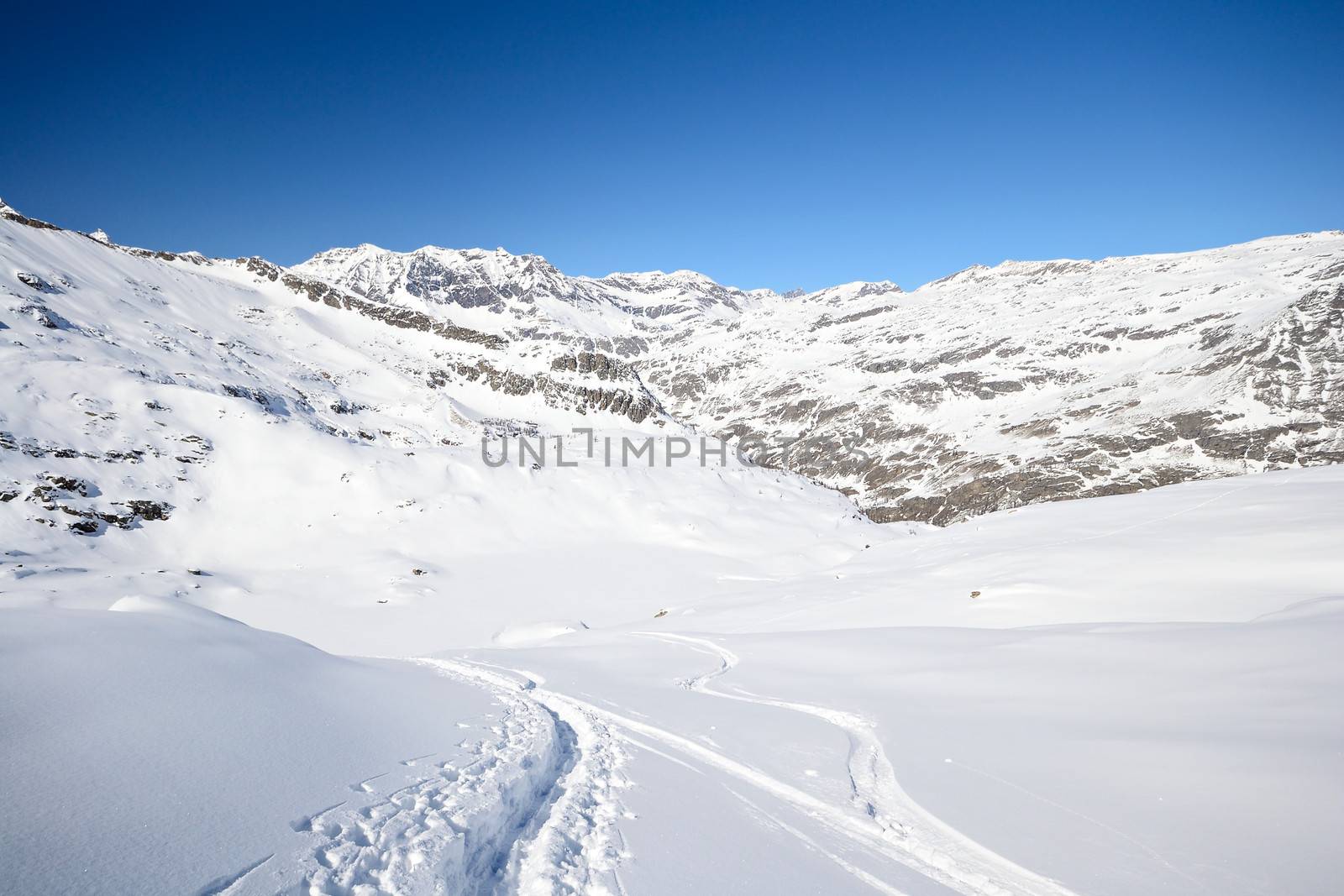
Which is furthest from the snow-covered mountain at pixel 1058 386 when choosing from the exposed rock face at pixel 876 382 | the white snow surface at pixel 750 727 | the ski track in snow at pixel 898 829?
the ski track in snow at pixel 898 829

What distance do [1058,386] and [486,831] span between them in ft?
424

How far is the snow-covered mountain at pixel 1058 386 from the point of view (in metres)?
72.0

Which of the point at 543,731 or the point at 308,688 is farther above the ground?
the point at 308,688

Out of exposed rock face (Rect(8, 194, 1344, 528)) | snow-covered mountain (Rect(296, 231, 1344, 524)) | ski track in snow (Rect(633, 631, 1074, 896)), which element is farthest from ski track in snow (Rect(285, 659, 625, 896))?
snow-covered mountain (Rect(296, 231, 1344, 524))

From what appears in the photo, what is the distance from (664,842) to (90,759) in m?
4.15

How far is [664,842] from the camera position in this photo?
4711 millimetres

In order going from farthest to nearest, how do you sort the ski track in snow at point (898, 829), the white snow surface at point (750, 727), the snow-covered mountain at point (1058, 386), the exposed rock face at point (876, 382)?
the snow-covered mountain at point (1058, 386) → the exposed rock face at point (876, 382) → the ski track in snow at point (898, 829) → the white snow surface at point (750, 727)

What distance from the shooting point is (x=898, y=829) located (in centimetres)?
501

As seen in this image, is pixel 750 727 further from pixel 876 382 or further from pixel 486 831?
pixel 876 382

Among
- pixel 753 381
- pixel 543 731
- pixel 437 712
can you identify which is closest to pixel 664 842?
pixel 543 731

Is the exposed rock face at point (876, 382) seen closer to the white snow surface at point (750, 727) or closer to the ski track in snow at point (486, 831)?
the white snow surface at point (750, 727)

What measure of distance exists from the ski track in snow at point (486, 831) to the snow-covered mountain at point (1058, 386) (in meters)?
71.4

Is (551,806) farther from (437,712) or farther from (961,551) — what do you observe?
(961,551)

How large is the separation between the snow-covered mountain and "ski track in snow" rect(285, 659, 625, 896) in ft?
234
